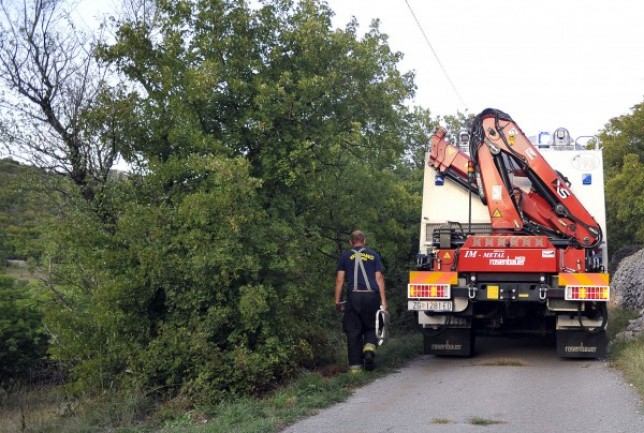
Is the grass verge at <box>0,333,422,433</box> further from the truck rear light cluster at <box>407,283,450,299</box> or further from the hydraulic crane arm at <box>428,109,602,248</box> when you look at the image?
the hydraulic crane arm at <box>428,109,602,248</box>

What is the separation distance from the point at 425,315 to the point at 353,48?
4.18 m

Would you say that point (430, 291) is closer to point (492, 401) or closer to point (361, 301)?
point (361, 301)

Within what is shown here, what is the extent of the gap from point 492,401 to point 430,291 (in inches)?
127

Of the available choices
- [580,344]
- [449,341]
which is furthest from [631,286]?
[449,341]

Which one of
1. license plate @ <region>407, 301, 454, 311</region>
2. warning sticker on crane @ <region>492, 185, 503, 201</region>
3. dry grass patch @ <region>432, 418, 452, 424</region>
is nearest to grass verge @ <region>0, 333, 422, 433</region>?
dry grass patch @ <region>432, 418, 452, 424</region>

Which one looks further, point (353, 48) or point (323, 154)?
point (353, 48)

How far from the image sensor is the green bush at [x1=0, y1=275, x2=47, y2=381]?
58.6ft

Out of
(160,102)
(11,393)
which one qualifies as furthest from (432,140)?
(11,393)

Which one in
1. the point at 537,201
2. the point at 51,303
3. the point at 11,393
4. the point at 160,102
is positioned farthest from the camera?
the point at 11,393

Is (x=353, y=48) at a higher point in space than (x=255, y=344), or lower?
higher

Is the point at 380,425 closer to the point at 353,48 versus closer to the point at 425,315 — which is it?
the point at 425,315

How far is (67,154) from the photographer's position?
14.1 meters

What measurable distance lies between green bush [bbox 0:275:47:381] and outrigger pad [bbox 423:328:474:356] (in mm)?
9044

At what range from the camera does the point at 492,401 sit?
8.87m
